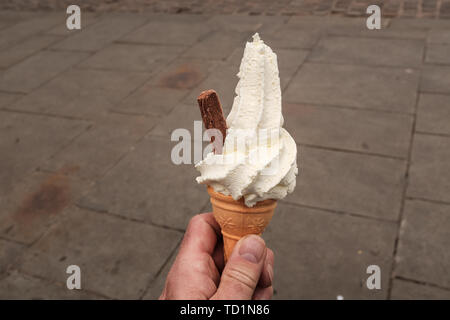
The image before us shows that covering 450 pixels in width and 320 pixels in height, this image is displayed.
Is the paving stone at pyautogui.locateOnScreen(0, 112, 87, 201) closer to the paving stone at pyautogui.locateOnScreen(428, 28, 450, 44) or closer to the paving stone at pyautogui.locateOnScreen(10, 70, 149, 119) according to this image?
the paving stone at pyautogui.locateOnScreen(10, 70, 149, 119)

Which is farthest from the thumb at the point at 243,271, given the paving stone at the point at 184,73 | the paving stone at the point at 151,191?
the paving stone at the point at 184,73

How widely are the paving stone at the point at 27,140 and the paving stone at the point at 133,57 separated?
6.02 feet

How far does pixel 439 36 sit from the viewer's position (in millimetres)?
7461

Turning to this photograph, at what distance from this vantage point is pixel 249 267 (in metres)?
2.12

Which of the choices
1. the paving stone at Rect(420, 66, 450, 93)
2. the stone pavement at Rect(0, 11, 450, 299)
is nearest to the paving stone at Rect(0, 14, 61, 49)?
the stone pavement at Rect(0, 11, 450, 299)

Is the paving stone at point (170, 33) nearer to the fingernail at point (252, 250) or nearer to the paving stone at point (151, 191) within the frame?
the paving stone at point (151, 191)

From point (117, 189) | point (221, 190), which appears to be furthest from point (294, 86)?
point (221, 190)

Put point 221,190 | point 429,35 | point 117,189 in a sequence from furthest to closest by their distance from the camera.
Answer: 1. point 429,35
2. point 117,189
3. point 221,190

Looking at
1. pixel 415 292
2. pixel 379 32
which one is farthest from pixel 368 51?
pixel 415 292

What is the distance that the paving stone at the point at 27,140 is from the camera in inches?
206

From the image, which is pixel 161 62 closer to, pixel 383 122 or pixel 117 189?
pixel 117 189

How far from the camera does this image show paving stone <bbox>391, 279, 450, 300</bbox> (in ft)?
11.2

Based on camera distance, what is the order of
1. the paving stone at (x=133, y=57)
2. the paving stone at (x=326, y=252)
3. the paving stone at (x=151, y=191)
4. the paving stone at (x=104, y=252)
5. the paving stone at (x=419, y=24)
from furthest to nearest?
the paving stone at (x=419, y=24) < the paving stone at (x=133, y=57) < the paving stone at (x=151, y=191) < the paving stone at (x=104, y=252) < the paving stone at (x=326, y=252)

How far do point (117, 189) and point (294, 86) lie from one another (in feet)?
10.4
